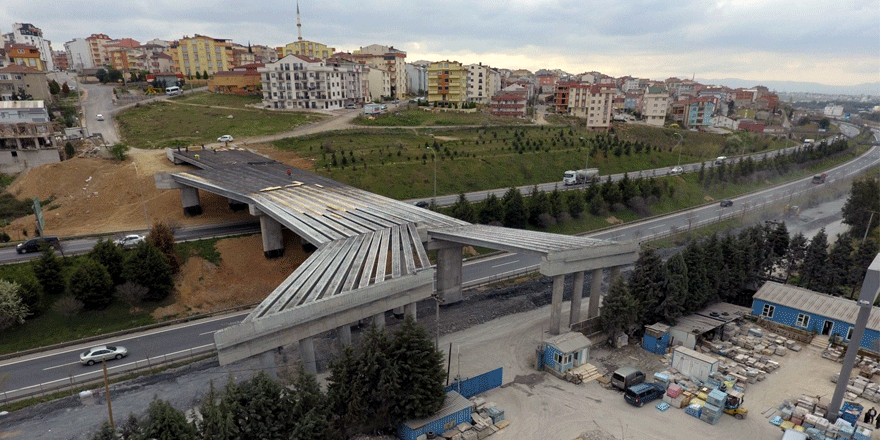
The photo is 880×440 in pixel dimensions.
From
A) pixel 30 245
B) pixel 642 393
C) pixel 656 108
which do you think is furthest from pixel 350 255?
pixel 656 108

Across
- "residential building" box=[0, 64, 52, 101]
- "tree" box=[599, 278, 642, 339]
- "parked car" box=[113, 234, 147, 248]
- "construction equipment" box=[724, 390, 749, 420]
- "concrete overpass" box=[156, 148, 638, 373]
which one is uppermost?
"residential building" box=[0, 64, 52, 101]

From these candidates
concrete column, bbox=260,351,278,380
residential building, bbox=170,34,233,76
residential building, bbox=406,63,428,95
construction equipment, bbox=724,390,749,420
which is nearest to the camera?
concrete column, bbox=260,351,278,380

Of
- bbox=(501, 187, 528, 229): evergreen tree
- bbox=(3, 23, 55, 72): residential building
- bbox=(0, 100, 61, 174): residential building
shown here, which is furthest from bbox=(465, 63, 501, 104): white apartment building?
bbox=(3, 23, 55, 72): residential building

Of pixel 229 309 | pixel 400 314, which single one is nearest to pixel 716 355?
pixel 400 314

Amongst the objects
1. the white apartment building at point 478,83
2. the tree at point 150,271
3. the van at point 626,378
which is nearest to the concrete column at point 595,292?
the van at point 626,378

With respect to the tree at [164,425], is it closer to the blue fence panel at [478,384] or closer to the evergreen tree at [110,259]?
the blue fence panel at [478,384]

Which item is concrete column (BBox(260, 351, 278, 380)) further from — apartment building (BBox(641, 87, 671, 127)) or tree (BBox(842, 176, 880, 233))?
apartment building (BBox(641, 87, 671, 127))

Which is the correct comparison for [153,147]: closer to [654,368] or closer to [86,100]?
[86,100]
